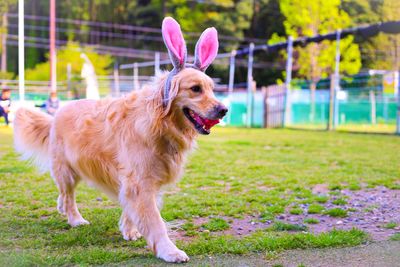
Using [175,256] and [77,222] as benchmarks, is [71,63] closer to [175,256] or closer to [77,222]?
[77,222]

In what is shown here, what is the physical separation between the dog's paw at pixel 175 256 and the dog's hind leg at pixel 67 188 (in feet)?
5.06

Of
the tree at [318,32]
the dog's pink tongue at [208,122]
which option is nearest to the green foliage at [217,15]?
the tree at [318,32]

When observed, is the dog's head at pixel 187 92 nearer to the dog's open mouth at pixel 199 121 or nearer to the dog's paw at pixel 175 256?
the dog's open mouth at pixel 199 121

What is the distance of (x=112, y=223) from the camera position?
15.7ft

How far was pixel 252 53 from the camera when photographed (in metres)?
29.0

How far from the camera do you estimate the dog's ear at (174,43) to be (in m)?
3.80

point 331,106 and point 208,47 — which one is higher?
point 208,47

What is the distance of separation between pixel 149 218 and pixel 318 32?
83.8ft

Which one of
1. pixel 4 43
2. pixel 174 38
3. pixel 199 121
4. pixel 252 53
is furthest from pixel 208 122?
pixel 4 43

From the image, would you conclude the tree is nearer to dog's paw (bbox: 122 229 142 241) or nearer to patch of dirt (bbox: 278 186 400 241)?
patch of dirt (bbox: 278 186 400 241)

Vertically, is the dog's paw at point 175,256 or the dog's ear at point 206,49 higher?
the dog's ear at point 206,49

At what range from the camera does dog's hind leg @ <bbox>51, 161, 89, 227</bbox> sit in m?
4.76

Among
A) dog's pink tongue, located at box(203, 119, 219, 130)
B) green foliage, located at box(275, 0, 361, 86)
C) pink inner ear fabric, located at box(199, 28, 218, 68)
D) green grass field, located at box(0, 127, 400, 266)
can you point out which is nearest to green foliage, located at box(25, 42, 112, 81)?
green foliage, located at box(275, 0, 361, 86)

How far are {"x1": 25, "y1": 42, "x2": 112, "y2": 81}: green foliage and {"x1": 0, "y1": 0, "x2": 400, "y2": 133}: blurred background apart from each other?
0.10 metres
